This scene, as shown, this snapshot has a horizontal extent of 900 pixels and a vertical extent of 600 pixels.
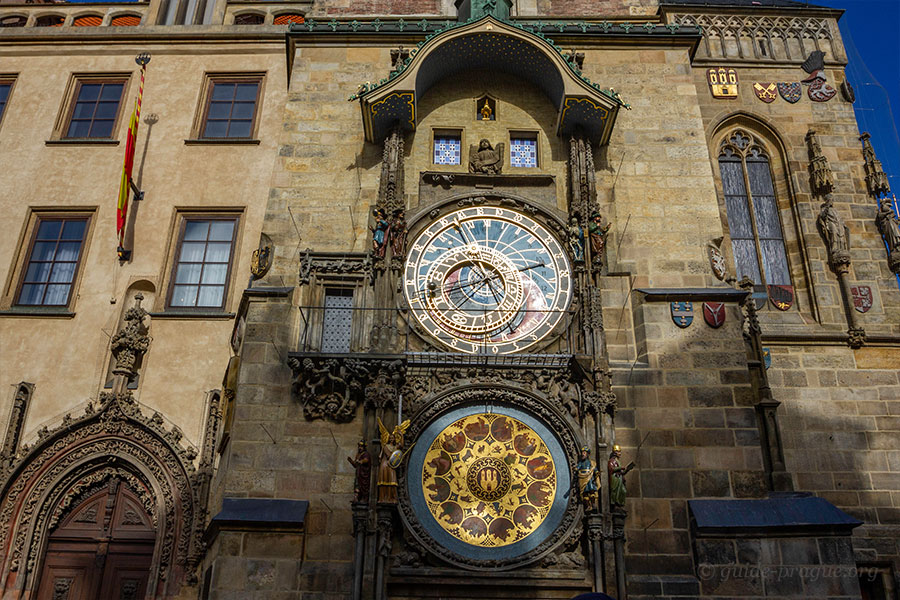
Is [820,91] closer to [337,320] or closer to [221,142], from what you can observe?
[337,320]

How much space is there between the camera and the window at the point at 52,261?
13828mm

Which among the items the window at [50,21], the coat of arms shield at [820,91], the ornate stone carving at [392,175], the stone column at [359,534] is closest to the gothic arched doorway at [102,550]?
the stone column at [359,534]

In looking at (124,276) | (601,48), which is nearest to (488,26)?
(601,48)

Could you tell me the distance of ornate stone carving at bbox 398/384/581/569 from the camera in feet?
33.3

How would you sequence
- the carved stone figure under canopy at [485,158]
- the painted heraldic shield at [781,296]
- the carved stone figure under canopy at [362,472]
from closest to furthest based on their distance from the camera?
the carved stone figure under canopy at [362,472], the carved stone figure under canopy at [485,158], the painted heraldic shield at [781,296]

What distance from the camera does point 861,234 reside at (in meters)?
14.1

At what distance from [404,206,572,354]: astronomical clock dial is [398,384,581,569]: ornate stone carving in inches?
29.0

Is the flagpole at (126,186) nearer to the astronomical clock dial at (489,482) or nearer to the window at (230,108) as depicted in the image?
the window at (230,108)

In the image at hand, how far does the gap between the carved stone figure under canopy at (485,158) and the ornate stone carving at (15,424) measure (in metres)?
7.72

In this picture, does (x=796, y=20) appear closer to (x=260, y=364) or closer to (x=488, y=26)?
(x=488, y=26)

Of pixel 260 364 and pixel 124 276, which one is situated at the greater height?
pixel 124 276

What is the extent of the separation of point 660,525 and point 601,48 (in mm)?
8088

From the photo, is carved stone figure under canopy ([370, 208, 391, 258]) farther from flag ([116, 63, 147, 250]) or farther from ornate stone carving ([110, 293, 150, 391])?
flag ([116, 63, 147, 250])

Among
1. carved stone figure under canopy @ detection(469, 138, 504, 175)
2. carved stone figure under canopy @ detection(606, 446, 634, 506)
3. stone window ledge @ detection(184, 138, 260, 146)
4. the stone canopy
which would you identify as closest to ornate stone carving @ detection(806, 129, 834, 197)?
the stone canopy
